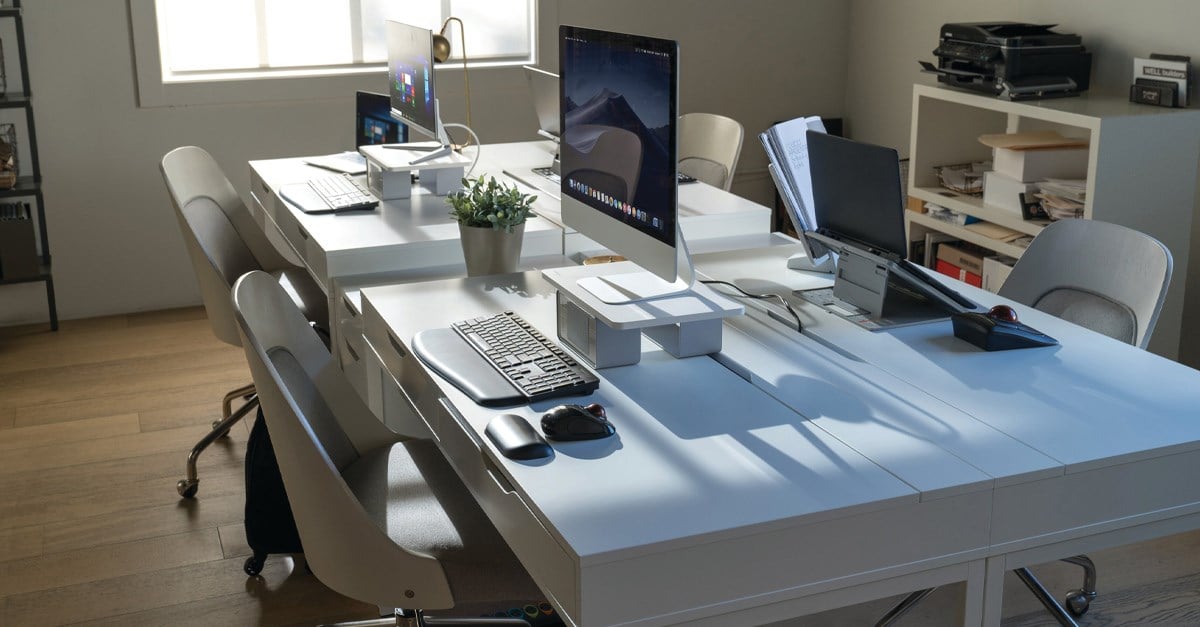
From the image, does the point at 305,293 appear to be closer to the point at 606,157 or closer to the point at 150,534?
the point at 150,534

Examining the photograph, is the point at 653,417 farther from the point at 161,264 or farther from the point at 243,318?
the point at 161,264

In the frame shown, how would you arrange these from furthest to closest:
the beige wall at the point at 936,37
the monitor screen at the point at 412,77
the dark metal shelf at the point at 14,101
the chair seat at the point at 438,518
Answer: the dark metal shelf at the point at 14,101
the beige wall at the point at 936,37
the monitor screen at the point at 412,77
the chair seat at the point at 438,518

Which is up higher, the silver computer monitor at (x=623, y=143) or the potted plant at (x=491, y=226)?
the silver computer monitor at (x=623, y=143)

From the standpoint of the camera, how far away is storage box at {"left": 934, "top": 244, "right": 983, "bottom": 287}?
166 inches

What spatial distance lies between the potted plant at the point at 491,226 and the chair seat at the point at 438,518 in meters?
0.51

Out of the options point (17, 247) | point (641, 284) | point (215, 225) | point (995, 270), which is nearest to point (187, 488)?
point (215, 225)

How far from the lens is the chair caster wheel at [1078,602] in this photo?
2.61 metres

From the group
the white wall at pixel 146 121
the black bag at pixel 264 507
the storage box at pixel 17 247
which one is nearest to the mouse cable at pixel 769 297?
the black bag at pixel 264 507

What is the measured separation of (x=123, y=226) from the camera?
488cm

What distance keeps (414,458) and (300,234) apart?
1.23 meters

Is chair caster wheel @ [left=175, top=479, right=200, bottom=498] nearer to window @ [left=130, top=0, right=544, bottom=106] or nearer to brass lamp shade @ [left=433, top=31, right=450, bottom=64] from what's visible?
brass lamp shade @ [left=433, top=31, right=450, bottom=64]

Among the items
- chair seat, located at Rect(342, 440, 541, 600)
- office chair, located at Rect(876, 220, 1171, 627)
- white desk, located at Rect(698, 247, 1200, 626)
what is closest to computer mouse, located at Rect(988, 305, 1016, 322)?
white desk, located at Rect(698, 247, 1200, 626)

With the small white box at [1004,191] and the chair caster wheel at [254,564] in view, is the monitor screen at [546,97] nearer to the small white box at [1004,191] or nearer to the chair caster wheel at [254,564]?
the small white box at [1004,191]

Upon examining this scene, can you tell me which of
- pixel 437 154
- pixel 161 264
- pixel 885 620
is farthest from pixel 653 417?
pixel 161 264
